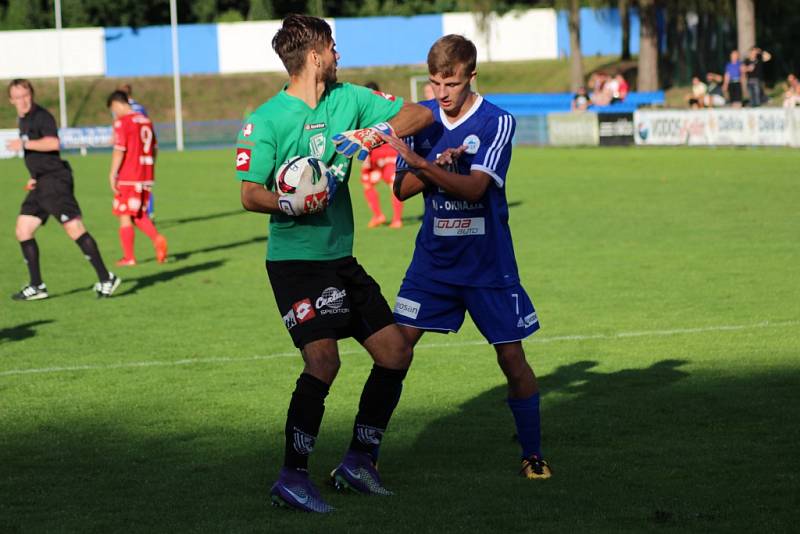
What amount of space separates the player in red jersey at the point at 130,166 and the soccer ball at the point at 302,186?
10534 millimetres

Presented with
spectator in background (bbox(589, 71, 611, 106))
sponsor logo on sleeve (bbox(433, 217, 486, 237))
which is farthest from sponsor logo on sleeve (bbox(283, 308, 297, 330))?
spectator in background (bbox(589, 71, 611, 106))

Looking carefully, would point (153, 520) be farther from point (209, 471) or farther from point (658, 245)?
point (658, 245)

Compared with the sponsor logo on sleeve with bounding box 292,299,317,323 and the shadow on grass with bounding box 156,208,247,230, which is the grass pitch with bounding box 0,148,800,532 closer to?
the sponsor logo on sleeve with bounding box 292,299,317,323

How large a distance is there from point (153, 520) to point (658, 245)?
1161 cm

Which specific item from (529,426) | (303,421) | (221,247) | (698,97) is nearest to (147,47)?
(698,97)

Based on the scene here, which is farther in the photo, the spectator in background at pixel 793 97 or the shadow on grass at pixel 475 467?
the spectator in background at pixel 793 97

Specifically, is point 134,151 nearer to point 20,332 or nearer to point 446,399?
point 20,332

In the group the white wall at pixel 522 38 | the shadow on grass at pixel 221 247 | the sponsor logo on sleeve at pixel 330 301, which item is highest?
the white wall at pixel 522 38

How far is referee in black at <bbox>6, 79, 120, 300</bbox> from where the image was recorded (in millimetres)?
13211

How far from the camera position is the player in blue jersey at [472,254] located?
20.2ft

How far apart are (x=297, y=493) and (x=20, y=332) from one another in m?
6.56

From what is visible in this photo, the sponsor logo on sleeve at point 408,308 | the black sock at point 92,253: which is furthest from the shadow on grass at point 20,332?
the sponsor logo on sleeve at point 408,308

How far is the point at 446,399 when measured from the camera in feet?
27.0

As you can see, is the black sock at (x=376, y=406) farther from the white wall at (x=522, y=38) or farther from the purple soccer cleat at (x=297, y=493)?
the white wall at (x=522, y=38)
